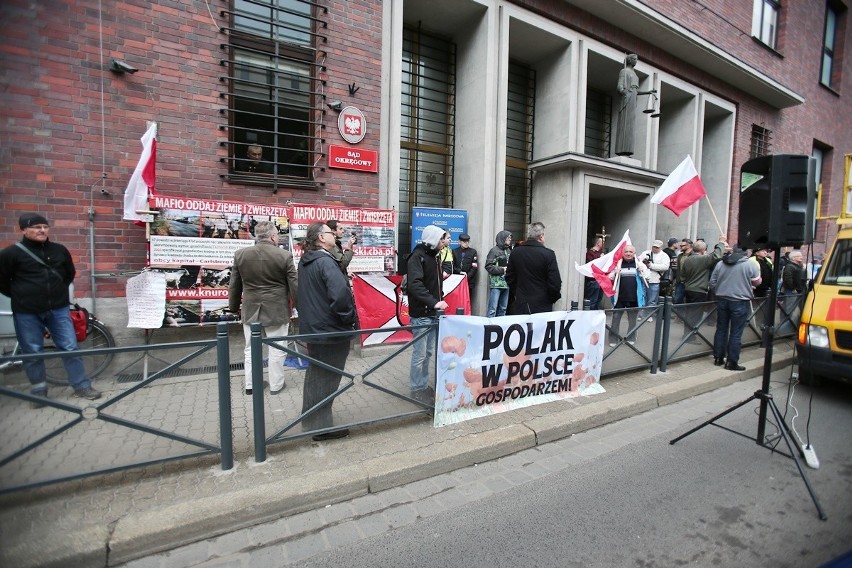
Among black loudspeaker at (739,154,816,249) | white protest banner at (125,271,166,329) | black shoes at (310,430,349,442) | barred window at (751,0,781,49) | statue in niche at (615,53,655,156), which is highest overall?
barred window at (751,0,781,49)

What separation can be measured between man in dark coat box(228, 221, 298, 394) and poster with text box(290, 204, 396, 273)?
136 centimetres

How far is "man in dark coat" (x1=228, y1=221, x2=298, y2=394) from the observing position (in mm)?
4625

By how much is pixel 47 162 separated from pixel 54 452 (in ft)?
13.0

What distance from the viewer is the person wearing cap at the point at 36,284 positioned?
13.7 ft

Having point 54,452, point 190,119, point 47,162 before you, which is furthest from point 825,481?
point 47,162

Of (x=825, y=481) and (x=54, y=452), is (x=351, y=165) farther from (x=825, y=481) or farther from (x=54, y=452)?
(x=825, y=481)

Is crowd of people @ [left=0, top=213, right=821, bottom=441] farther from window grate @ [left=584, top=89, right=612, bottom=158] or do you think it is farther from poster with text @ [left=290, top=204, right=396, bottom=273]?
window grate @ [left=584, top=89, right=612, bottom=158]

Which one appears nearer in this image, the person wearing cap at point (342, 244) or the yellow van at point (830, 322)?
the yellow van at point (830, 322)

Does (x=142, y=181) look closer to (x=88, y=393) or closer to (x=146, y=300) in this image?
(x=146, y=300)

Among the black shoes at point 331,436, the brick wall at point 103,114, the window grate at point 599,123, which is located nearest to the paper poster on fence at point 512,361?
the black shoes at point 331,436

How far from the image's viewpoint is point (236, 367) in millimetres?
5801

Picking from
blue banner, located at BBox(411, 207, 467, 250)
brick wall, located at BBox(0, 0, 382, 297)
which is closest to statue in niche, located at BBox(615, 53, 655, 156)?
blue banner, located at BBox(411, 207, 467, 250)

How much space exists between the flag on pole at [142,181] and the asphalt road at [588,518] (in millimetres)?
4098

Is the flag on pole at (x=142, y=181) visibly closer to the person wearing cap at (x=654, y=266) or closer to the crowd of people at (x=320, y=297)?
the crowd of people at (x=320, y=297)
